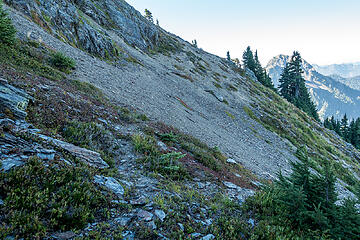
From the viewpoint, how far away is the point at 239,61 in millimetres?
94312

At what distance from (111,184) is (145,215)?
153cm

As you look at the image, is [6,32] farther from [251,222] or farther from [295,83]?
[295,83]

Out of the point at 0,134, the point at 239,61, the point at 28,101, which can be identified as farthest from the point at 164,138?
the point at 239,61

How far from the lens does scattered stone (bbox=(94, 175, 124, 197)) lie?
5164 millimetres

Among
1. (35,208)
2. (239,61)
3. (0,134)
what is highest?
(239,61)

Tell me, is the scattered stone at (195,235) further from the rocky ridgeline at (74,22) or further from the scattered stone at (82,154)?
the rocky ridgeline at (74,22)

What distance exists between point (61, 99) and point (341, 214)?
38.6ft

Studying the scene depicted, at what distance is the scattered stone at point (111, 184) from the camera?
5.16 m

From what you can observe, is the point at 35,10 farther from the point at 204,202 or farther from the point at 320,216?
the point at 320,216

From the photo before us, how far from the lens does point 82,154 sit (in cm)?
596

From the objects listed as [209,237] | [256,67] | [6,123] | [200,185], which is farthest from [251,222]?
[256,67]

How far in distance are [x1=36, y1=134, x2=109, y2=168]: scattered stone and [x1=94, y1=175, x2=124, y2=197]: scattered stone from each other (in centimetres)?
71

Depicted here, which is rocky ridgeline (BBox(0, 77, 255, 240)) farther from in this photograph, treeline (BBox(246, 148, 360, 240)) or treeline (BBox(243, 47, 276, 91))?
treeline (BBox(243, 47, 276, 91))

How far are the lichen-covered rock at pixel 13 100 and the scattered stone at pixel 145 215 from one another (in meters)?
5.24
